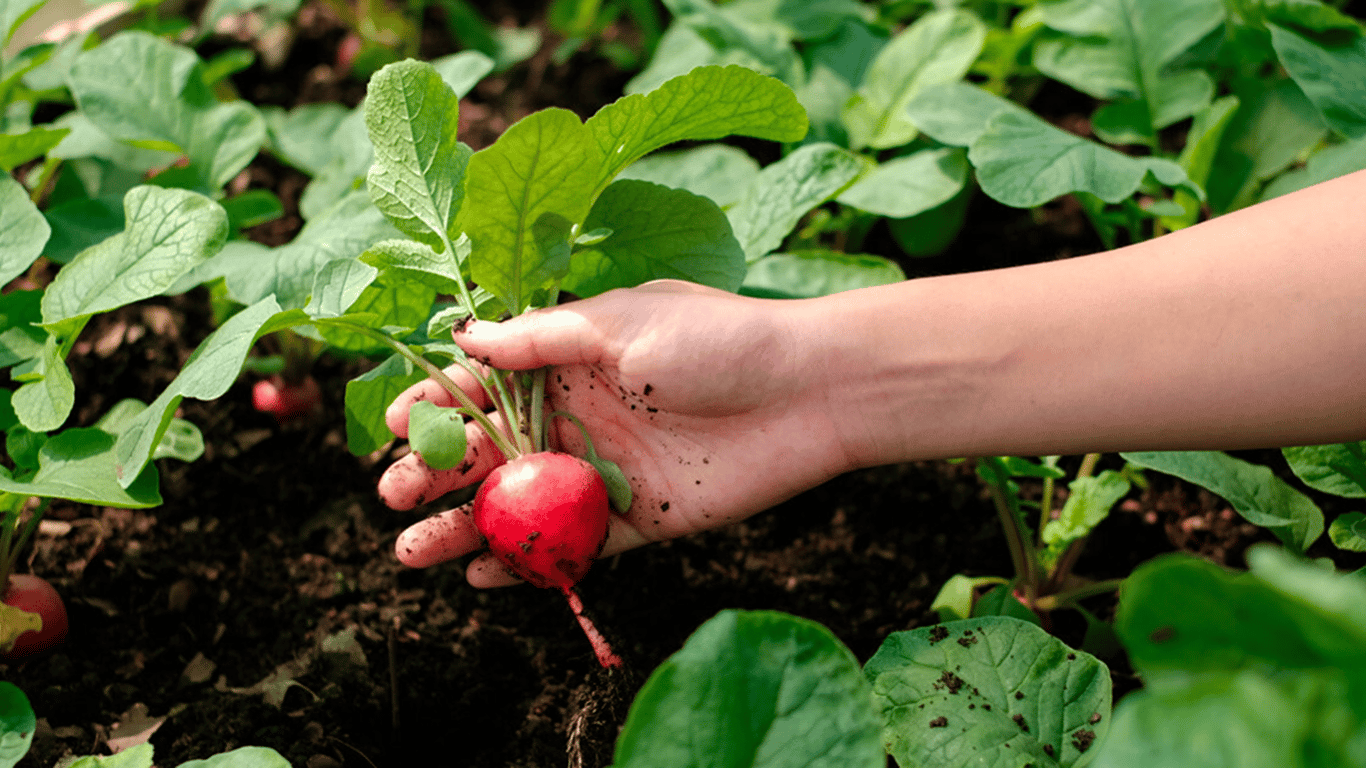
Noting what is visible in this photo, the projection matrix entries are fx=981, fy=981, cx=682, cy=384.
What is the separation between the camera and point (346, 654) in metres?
1.36

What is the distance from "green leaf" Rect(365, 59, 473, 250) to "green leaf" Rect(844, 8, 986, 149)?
92 cm

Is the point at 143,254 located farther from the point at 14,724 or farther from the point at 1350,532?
the point at 1350,532

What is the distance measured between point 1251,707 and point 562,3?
8.34 ft

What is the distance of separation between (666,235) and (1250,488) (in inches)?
33.3

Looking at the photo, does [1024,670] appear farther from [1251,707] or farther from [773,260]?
[773,260]

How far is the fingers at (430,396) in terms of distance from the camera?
133cm

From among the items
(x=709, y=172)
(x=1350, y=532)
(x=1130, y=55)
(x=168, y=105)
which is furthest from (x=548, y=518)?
(x=1130, y=55)

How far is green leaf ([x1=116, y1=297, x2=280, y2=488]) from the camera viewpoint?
3.47 ft

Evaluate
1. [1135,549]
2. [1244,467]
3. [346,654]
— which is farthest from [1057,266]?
[346,654]

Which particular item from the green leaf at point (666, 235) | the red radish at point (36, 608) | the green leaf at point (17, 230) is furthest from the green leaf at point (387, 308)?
the red radish at point (36, 608)

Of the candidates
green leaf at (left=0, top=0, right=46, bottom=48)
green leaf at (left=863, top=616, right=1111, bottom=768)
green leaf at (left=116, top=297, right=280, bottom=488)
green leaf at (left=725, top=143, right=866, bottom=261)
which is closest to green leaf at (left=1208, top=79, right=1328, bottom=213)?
green leaf at (left=725, top=143, right=866, bottom=261)

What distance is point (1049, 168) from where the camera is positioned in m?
1.50

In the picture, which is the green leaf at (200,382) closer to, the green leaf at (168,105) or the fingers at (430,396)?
the fingers at (430,396)

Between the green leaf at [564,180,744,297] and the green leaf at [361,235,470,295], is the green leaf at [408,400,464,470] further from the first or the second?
the green leaf at [564,180,744,297]
